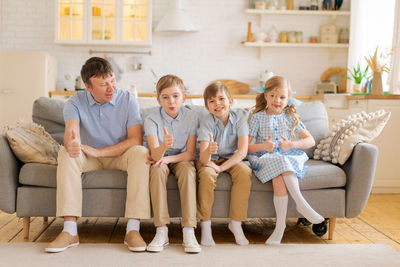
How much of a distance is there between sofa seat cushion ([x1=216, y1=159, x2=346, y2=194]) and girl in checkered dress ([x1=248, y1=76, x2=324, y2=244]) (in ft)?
0.16

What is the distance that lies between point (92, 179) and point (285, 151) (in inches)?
45.7

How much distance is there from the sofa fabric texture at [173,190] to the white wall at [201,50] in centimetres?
355

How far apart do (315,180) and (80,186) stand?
1.31 metres

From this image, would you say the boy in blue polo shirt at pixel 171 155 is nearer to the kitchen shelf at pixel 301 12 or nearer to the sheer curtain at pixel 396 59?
the sheer curtain at pixel 396 59

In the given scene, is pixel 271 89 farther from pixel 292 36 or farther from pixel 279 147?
pixel 292 36

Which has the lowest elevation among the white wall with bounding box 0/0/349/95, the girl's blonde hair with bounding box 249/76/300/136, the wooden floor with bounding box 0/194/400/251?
the wooden floor with bounding box 0/194/400/251

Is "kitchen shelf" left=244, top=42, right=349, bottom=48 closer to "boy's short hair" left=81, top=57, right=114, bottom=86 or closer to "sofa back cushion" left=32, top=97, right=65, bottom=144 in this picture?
"sofa back cushion" left=32, top=97, right=65, bottom=144

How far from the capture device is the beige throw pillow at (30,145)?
2523 mm

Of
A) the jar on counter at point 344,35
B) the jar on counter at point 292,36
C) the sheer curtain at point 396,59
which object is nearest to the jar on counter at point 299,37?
the jar on counter at point 292,36

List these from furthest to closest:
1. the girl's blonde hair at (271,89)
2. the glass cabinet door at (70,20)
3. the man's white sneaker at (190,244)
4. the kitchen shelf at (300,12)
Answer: the kitchen shelf at (300,12), the glass cabinet door at (70,20), the girl's blonde hair at (271,89), the man's white sneaker at (190,244)

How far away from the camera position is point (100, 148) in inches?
106

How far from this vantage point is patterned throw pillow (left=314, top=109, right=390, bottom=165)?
2.71 m

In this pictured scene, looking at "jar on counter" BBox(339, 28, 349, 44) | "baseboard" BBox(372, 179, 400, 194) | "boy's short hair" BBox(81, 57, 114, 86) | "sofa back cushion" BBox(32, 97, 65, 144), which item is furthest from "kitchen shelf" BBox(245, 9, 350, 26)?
"boy's short hair" BBox(81, 57, 114, 86)

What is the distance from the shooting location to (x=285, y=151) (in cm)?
281
